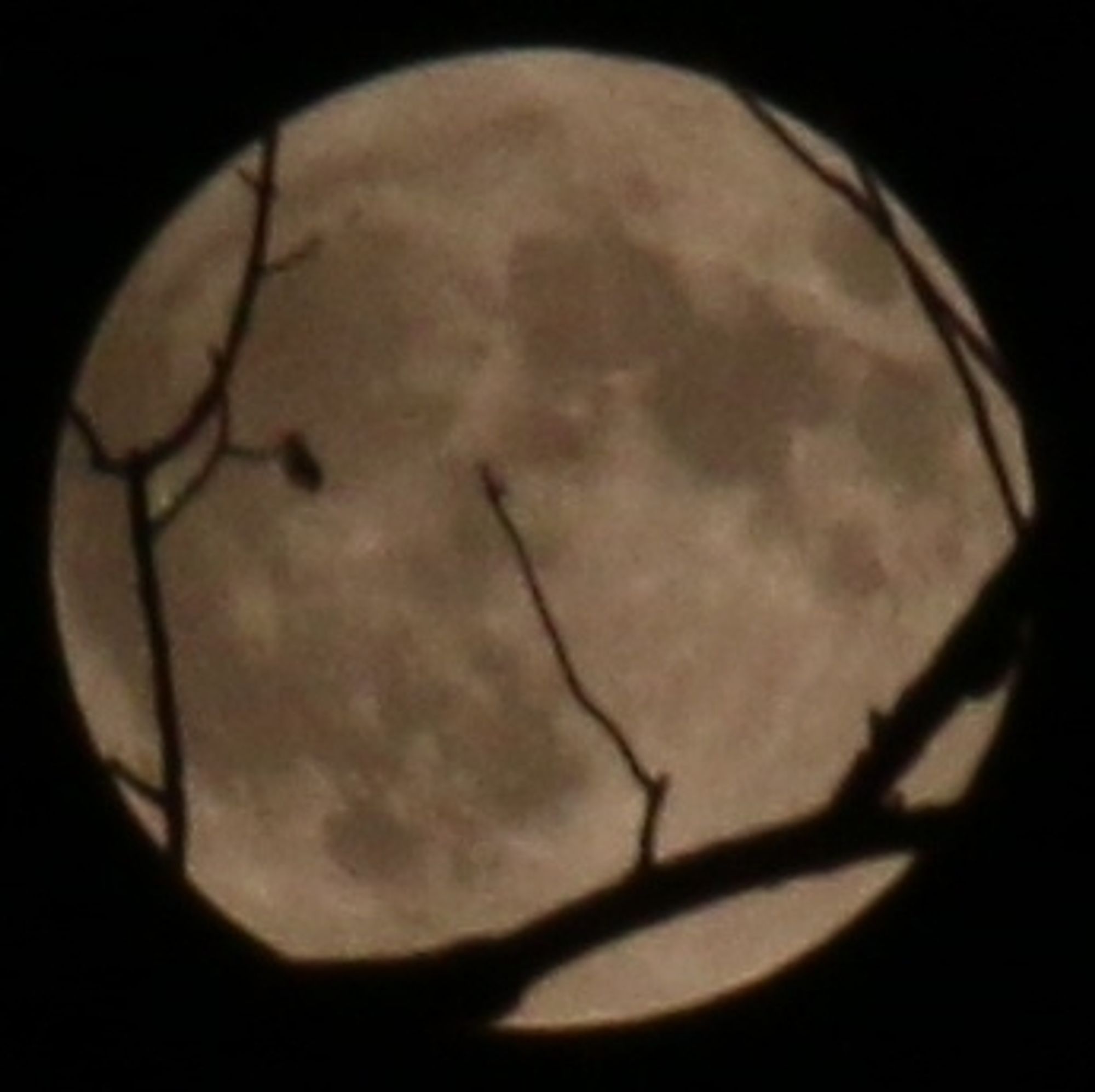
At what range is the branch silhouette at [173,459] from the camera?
3.77m

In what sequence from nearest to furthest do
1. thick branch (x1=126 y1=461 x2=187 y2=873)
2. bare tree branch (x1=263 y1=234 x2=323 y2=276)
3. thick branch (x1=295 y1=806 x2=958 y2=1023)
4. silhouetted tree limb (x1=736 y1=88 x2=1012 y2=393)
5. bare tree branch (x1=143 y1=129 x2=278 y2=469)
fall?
thick branch (x1=295 y1=806 x2=958 y2=1023)
thick branch (x1=126 y1=461 x2=187 y2=873)
bare tree branch (x1=143 y1=129 x2=278 y2=469)
silhouetted tree limb (x1=736 y1=88 x2=1012 y2=393)
bare tree branch (x1=263 y1=234 x2=323 y2=276)

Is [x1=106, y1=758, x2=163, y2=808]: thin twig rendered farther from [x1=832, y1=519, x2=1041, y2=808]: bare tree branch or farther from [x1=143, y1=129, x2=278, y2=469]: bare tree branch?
[x1=832, y1=519, x2=1041, y2=808]: bare tree branch

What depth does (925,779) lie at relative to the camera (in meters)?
4.18

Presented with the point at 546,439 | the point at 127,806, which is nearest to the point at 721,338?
the point at 546,439

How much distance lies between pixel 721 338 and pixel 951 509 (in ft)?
1.42

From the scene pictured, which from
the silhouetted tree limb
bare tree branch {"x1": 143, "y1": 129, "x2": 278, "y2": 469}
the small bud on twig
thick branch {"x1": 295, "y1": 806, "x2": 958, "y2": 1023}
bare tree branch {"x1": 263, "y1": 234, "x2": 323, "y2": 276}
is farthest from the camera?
bare tree branch {"x1": 263, "y1": 234, "x2": 323, "y2": 276}

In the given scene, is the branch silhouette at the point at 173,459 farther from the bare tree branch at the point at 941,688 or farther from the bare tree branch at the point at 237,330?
the bare tree branch at the point at 941,688

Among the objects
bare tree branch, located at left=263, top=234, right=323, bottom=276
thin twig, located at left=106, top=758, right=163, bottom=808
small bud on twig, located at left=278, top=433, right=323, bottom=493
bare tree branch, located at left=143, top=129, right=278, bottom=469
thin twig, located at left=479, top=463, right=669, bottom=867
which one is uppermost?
bare tree branch, located at left=143, top=129, right=278, bottom=469

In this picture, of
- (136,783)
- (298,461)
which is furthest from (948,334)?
(136,783)

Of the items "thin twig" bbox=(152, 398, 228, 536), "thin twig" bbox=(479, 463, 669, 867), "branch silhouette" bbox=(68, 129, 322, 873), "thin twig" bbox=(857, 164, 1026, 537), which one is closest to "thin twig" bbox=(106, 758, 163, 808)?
"branch silhouette" bbox=(68, 129, 322, 873)

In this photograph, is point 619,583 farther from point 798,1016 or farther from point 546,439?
point 798,1016

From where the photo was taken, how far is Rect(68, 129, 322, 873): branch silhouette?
12.4 feet

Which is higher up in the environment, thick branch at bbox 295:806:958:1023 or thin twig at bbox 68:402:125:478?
thin twig at bbox 68:402:125:478

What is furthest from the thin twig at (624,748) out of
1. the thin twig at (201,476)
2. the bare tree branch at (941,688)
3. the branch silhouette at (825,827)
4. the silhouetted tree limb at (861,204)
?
the silhouetted tree limb at (861,204)
